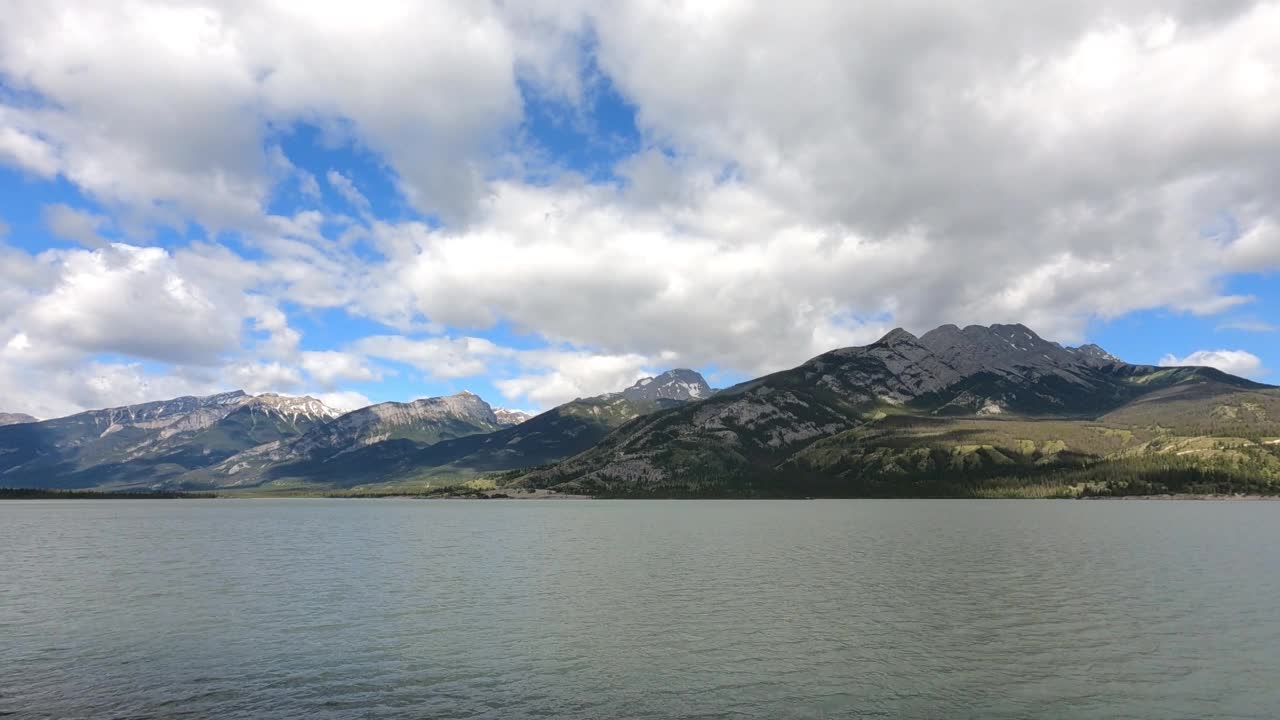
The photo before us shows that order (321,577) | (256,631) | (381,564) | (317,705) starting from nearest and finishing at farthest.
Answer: (317,705) → (256,631) → (321,577) → (381,564)

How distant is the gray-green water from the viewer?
38188mm

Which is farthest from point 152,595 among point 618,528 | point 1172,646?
point 618,528

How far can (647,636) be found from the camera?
54.1 metres

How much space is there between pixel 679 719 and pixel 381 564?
7940cm

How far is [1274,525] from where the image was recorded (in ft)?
598

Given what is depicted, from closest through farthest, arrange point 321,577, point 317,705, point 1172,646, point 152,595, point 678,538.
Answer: point 317,705 < point 1172,646 < point 152,595 < point 321,577 < point 678,538

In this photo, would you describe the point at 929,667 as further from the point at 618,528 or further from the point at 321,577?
the point at 618,528

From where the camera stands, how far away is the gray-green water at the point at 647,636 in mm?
38188

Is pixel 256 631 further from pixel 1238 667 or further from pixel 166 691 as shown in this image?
pixel 1238 667

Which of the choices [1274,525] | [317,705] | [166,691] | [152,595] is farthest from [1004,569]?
[1274,525]

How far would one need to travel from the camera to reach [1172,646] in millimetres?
49906

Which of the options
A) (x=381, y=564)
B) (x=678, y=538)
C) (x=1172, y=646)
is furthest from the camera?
(x=678, y=538)

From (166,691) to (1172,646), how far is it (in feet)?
222

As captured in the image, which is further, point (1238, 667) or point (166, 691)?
point (1238, 667)
